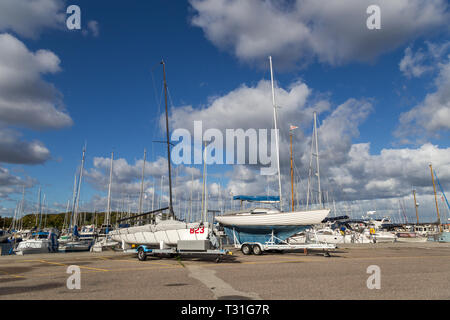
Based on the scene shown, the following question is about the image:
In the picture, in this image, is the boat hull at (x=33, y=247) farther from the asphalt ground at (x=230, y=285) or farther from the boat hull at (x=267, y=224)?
the boat hull at (x=267, y=224)

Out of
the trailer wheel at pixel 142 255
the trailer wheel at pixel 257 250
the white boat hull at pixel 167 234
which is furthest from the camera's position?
the trailer wheel at pixel 257 250

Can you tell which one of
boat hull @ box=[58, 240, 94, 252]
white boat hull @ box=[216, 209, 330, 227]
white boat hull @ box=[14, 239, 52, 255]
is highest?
white boat hull @ box=[216, 209, 330, 227]

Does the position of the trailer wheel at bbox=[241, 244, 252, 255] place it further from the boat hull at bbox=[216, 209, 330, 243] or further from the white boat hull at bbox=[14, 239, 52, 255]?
the white boat hull at bbox=[14, 239, 52, 255]

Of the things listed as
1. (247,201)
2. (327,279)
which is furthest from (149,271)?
(247,201)

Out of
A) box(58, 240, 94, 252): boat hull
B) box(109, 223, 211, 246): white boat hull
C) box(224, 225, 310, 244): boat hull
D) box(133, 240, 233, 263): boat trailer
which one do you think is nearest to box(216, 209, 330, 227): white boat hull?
box(224, 225, 310, 244): boat hull

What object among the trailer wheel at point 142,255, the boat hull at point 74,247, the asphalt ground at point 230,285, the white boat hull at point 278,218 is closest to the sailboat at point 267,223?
the white boat hull at point 278,218

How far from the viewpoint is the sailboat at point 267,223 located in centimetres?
1888

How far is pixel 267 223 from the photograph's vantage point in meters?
20.0

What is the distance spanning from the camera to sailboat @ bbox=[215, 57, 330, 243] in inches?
743

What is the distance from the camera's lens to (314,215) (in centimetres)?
1864

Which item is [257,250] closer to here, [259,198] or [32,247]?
[259,198]

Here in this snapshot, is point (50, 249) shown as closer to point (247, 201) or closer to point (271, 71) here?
point (247, 201)
